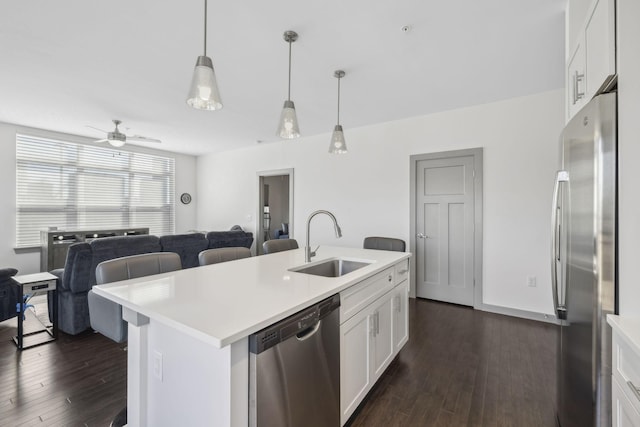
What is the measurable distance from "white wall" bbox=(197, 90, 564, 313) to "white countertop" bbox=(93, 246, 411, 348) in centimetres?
233

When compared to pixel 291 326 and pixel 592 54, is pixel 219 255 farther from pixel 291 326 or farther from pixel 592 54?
pixel 592 54

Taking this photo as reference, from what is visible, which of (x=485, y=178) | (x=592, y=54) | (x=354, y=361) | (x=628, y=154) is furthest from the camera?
(x=485, y=178)

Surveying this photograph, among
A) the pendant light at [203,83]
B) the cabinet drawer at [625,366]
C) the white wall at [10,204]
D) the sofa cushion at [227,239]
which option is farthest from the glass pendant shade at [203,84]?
the white wall at [10,204]

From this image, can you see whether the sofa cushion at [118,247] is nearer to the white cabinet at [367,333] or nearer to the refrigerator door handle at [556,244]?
the white cabinet at [367,333]

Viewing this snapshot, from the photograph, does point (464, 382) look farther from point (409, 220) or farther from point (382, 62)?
point (382, 62)

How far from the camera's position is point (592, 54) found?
130 cm

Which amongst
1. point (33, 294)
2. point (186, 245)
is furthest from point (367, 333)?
point (33, 294)

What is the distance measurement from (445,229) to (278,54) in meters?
2.97

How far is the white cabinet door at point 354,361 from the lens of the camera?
1.55m

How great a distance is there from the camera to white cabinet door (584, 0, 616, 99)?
1102 mm

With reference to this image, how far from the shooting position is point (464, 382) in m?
2.12

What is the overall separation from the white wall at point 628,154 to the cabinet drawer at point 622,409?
267 mm

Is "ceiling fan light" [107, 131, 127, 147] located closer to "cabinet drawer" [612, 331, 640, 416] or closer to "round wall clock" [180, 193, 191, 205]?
"round wall clock" [180, 193, 191, 205]

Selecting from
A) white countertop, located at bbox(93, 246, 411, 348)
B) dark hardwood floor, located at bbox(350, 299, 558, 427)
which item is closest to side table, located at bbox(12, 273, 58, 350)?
white countertop, located at bbox(93, 246, 411, 348)
